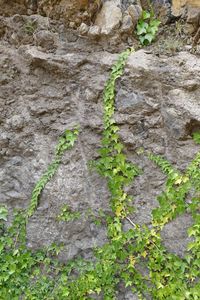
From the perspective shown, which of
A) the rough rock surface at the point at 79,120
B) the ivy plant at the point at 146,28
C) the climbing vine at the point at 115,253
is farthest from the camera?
the ivy plant at the point at 146,28

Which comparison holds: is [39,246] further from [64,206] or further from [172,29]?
[172,29]

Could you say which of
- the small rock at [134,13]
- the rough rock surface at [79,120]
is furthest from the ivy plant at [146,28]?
the rough rock surface at [79,120]

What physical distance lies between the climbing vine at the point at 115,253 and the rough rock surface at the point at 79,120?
0.24ft

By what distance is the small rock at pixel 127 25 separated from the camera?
11.7 feet

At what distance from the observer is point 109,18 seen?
11.9 ft

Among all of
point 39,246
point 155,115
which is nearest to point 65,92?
point 155,115

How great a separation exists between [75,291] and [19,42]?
239 cm

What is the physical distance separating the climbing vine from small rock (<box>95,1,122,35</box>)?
Result: 69cm

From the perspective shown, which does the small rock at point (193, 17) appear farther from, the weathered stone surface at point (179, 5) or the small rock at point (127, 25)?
the small rock at point (127, 25)

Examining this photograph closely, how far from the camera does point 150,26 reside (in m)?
3.61

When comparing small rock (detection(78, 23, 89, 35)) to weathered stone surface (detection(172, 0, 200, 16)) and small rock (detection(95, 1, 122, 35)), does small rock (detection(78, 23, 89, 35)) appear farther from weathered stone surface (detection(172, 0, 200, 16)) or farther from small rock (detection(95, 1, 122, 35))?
weathered stone surface (detection(172, 0, 200, 16))

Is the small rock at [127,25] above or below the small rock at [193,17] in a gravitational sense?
below

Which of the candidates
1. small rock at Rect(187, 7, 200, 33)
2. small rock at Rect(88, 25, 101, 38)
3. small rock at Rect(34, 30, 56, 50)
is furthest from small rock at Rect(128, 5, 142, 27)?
small rock at Rect(34, 30, 56, 50)

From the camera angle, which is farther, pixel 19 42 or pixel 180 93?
pixel 19 42
